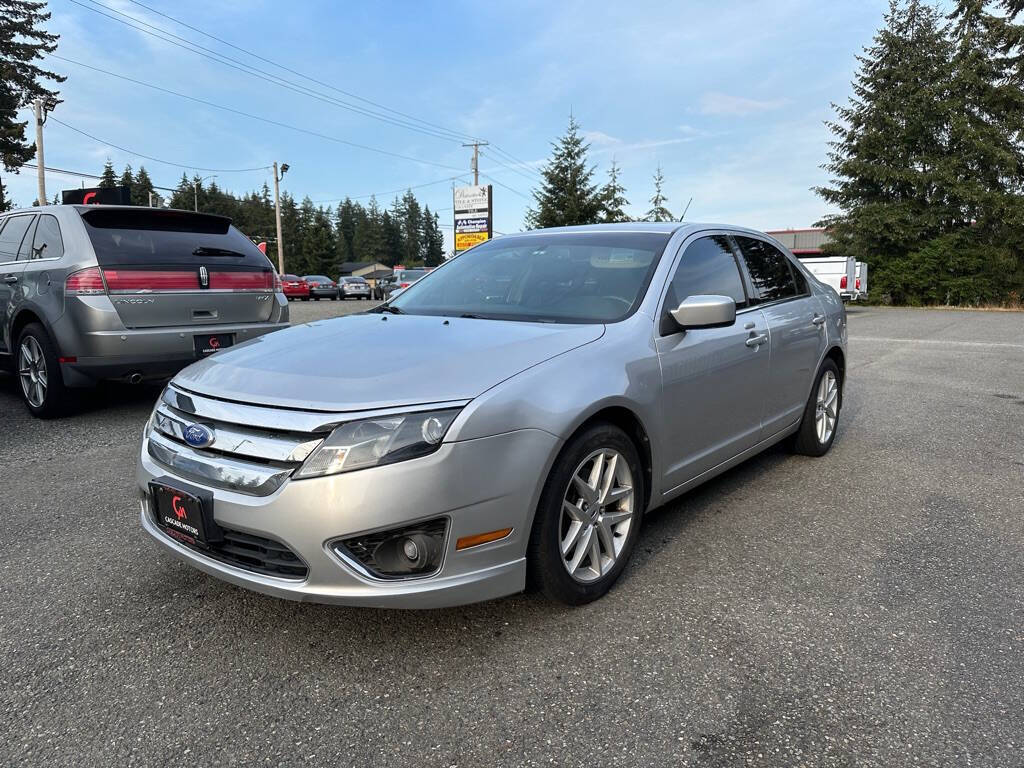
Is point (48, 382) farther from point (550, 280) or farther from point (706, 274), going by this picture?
point (706, 274)

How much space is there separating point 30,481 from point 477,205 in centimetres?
2216

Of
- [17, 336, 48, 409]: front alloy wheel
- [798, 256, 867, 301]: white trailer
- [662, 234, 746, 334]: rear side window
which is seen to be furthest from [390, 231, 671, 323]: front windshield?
[798, 256, 867, 301]: white trailer

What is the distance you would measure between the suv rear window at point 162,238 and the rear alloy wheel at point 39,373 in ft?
3.02

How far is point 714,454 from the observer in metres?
3.50

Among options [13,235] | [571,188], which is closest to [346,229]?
[571,188]

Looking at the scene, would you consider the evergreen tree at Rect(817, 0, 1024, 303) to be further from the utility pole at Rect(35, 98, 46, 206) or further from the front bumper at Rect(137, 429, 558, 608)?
the utility pole at Rect(35, 98, 46, 206)

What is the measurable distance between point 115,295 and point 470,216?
2057cm

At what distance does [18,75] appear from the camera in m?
37.0

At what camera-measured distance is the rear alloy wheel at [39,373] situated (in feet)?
18.4

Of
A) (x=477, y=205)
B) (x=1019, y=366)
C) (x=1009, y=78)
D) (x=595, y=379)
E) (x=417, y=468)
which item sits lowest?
(x=1019, y=366)

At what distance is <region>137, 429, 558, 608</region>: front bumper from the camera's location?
6.95ft

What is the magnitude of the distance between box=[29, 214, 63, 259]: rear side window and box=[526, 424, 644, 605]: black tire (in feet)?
16.6

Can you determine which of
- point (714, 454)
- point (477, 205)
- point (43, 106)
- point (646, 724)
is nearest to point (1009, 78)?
point (477, 205)

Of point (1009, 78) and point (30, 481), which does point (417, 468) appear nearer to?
point (30, 481)
